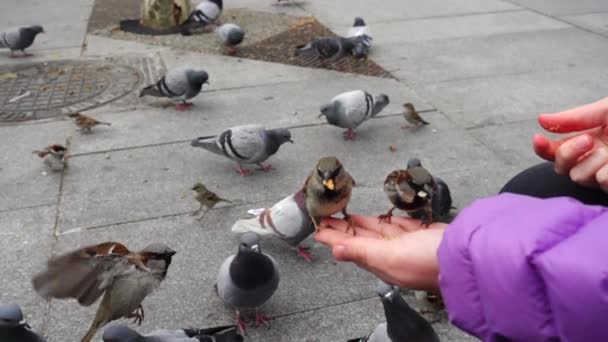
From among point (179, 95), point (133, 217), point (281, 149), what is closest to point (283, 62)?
point (179, 95)

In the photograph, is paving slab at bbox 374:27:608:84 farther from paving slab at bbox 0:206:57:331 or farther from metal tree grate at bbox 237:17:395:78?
paving slab at bbox 0:206:57:331

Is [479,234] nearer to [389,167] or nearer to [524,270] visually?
[524,270]

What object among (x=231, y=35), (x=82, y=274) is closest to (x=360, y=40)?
(x=231, y=35)

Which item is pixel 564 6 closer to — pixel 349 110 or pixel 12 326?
pixel 349 110

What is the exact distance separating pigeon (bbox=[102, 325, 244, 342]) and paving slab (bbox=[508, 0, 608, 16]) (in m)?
10.8

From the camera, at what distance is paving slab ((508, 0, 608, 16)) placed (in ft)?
39.5

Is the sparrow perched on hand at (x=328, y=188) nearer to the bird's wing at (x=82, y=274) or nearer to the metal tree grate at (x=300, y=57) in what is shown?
the bird's wing at (x=82, y=274)

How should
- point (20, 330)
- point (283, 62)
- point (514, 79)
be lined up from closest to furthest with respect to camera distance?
1. point (20, 330)
2. point (514, 79)
3. point (283, 62)

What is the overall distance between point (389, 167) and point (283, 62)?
396 cm

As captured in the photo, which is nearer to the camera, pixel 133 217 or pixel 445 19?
pixel 133 217

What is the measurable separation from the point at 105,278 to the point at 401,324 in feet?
5.41

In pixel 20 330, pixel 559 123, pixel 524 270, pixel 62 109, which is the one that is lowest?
pixel 62 109

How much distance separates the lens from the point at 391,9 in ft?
42.3

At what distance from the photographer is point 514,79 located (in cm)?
841
